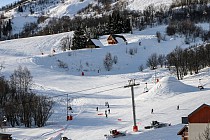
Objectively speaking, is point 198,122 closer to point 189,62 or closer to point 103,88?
point 103,88

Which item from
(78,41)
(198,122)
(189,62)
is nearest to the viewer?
(198,122)

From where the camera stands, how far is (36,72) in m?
73.5

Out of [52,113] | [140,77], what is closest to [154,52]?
[140,77]

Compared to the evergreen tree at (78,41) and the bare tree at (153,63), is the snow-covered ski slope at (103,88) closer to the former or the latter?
the bare tree at (153,63)

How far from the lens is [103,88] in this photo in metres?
60.4

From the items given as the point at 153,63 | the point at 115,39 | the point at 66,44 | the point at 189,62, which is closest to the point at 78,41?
the point at 66,44

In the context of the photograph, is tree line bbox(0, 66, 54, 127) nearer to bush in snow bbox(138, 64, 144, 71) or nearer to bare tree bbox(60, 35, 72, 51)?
bush in snow bbox(138, 64, 144, 71)

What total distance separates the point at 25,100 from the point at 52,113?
360 centimetres

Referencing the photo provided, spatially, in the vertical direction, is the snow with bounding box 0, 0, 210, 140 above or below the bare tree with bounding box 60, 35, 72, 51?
below

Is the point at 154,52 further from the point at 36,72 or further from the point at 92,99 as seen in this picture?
the point at 92,99

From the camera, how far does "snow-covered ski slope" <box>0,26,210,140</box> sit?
124 ft

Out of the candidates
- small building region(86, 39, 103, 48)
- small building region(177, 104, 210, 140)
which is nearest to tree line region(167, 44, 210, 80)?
small building region(86, 39, 103, 48)

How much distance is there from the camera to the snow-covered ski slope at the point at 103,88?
37.7 m

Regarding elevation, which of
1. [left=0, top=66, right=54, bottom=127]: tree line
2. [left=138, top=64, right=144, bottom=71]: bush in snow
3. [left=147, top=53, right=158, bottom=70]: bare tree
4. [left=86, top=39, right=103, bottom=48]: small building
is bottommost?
[left=0, top=66, right=54, bottom=127]: tree line
